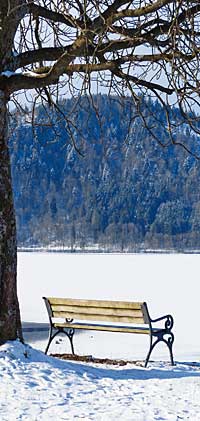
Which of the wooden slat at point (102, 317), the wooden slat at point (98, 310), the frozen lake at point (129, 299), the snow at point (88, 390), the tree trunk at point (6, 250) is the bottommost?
the frozen lake at point (129, 299)

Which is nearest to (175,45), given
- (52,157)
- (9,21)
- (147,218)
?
(9,21)

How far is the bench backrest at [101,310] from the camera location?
25.0 feet

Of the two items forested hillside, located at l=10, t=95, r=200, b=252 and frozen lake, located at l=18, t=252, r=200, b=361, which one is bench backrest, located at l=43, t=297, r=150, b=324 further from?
forested hillside, located at l=10, t=95, r=200, b=252

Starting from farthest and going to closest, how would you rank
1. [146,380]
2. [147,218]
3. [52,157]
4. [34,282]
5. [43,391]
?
[52,157]
[147,218]
[34,282]
[146,380]
[43,391]

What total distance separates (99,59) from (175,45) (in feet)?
2.50

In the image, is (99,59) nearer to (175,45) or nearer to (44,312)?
(175,45)

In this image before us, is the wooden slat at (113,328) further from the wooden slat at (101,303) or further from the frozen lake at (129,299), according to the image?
the frozen lake at (129,299)

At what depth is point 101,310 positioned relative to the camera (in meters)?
7.92

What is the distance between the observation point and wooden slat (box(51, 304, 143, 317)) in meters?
7.68

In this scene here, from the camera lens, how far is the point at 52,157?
175 metres

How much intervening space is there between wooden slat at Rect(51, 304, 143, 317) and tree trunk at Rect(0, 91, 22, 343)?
131cm

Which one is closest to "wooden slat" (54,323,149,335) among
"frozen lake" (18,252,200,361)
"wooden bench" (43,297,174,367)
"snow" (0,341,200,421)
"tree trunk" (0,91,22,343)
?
"wooden bench" (43,297,174,367)

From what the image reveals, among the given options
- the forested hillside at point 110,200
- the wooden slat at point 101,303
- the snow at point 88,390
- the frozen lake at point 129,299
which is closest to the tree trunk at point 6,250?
the snow at point 88,390

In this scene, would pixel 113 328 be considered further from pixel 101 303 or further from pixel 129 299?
pixel 129 299
